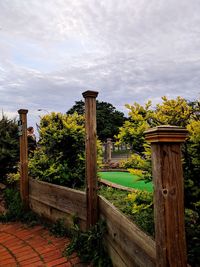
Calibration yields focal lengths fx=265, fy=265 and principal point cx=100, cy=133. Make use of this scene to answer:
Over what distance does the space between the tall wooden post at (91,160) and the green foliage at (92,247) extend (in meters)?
0.15

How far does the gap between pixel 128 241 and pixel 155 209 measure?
77 centimetres

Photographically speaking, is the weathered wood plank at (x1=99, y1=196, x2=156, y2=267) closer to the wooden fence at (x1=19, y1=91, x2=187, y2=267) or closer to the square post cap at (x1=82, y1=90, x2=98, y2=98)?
the wooden fence at (x1=19, y1=91, x2=187, y2=267)

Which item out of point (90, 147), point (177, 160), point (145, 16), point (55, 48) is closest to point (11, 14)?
point (55, 48)

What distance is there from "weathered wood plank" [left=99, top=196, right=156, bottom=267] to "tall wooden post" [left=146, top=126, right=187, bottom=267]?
0.87 feet

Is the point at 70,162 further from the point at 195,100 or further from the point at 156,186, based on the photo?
the point at 156,186

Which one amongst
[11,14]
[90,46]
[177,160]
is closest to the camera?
[177,160]

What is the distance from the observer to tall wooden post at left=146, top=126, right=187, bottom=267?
1.35 meters

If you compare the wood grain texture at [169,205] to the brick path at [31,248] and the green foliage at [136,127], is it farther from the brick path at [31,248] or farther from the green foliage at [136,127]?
the brick path at [31,248]

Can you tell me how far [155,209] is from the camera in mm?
1423

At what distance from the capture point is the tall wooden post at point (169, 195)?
1.35 metres

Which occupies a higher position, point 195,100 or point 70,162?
point 195,100

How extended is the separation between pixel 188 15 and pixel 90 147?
472 cm

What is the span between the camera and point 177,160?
1394 mm

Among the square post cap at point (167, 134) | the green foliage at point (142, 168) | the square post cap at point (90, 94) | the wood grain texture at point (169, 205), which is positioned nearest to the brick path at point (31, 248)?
the green foliage at point (142, 168)
